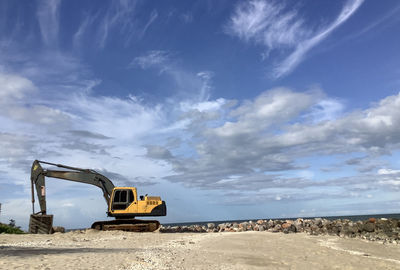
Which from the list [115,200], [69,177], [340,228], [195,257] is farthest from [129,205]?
[340,228]

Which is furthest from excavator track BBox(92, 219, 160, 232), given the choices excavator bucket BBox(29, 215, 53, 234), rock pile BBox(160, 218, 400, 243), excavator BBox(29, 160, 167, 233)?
rock pile BBox(160, 218, 400, 243)

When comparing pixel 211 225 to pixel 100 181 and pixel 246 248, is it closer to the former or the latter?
pixel 100 181

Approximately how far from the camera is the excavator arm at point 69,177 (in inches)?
1069

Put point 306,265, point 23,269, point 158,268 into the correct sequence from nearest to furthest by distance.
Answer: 1. point 23,269
2. point 158,268
3. point 306,265

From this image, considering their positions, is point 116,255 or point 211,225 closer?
point 116,255

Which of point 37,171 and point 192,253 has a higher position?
point 37,171

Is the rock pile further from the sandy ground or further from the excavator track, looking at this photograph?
the sandy ground

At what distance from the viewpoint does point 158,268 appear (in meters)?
11.1

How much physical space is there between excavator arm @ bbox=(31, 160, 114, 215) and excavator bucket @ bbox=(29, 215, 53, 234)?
1428 mm

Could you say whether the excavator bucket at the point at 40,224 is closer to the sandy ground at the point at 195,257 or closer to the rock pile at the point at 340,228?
the sandy ground at the point at 195,257

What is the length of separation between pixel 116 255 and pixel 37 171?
1764 centimetres

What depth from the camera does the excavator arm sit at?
2714 centimetres

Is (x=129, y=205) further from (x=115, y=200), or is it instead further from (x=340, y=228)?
(x=340, y=228)

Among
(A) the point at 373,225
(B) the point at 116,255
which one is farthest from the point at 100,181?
(A) the point at 373,225
